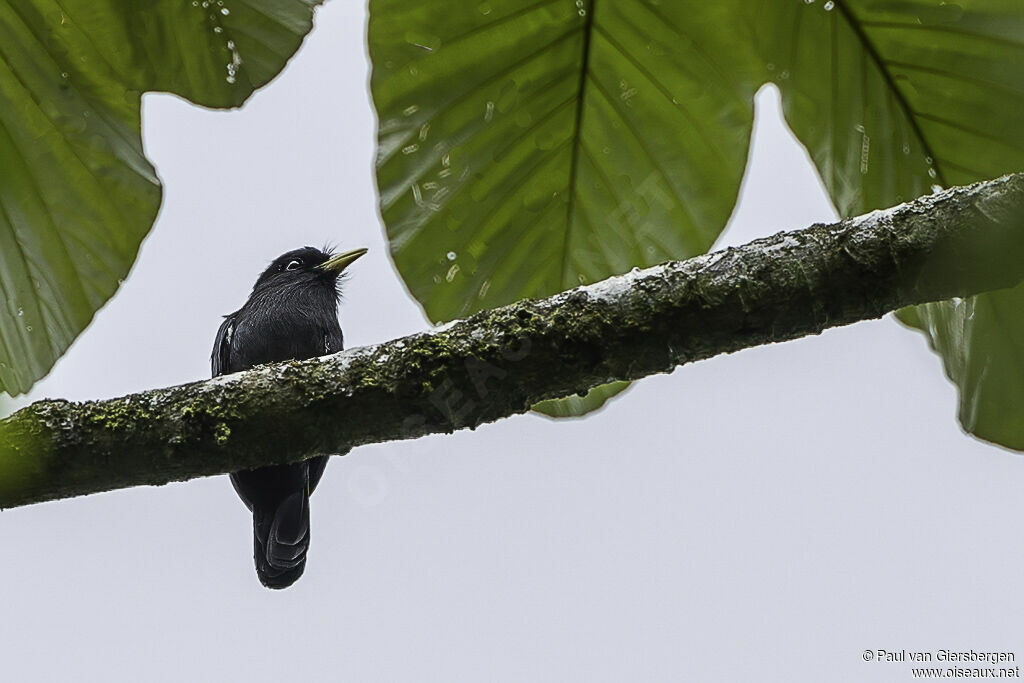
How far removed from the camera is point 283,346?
7.41ft

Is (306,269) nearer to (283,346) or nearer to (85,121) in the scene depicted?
(283,346)

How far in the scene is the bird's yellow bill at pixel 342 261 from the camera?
8.35 ft

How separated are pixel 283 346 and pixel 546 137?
105 cm

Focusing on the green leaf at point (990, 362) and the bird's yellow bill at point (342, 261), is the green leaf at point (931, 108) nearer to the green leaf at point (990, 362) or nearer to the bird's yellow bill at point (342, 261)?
the green leaf at point (990, 362)

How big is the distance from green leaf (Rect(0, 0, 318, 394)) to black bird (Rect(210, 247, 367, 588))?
54 centimetres

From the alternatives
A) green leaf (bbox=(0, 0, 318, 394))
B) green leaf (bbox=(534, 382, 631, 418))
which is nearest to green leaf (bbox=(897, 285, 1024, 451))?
green leaf (bbox=(534, 382, 631, 418))

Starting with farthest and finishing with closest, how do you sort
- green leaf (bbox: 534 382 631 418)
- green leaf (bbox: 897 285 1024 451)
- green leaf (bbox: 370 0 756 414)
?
green leaf (bbox: 534 382 631 418)
green leaf (bbox: 370 0 756 414)
green leaf (bbox: 897 285 1024 451)

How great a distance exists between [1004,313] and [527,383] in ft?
2.27

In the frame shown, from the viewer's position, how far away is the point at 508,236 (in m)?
1.45

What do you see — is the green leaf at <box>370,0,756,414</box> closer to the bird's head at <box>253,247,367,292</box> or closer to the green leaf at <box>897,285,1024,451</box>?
the green leaf at <box>897,285,1024,451</box>

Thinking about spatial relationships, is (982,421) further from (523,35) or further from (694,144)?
(523,35)

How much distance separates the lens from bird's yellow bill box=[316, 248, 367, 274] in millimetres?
2545

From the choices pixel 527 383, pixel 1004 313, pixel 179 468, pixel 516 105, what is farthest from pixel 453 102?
pixel 1004 313

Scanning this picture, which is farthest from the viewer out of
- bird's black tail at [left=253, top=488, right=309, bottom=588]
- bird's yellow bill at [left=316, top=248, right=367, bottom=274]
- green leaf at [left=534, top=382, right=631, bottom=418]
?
bird's yellow bill at [left=316, top=248, right=367, bottom=274]
